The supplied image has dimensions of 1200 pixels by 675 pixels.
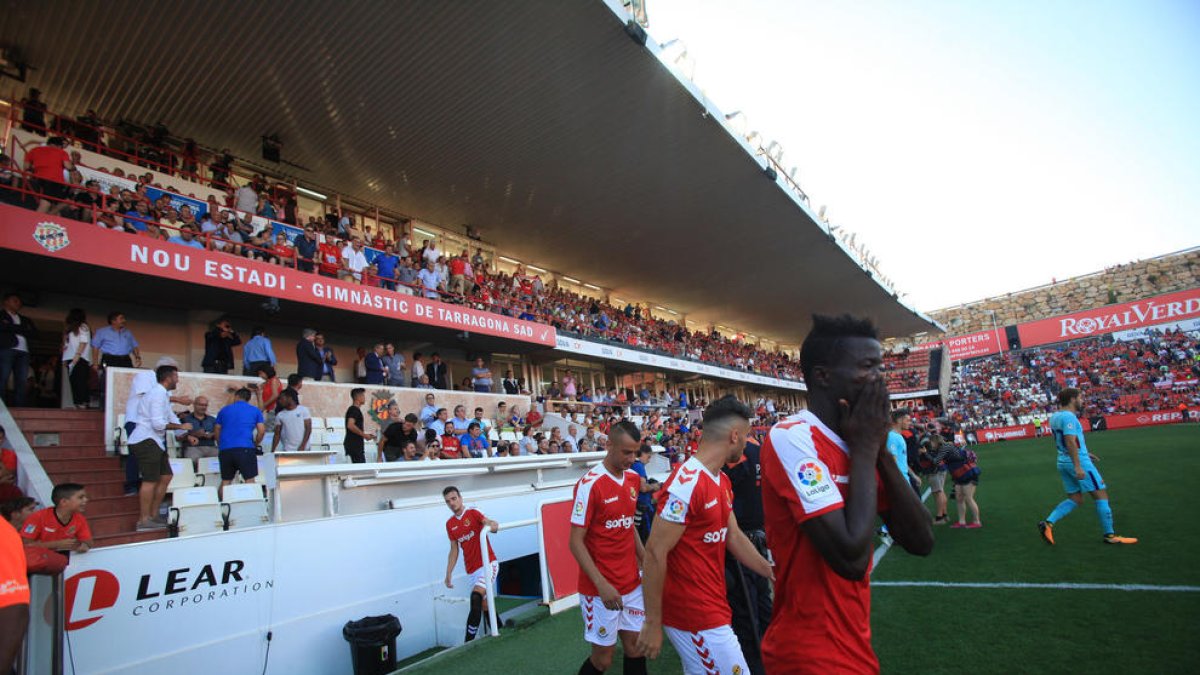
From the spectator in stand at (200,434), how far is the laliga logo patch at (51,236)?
312cm

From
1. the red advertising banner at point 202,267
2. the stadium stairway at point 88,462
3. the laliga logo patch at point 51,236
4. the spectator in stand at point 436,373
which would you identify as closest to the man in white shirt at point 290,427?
the stadium stairway at point 88,462

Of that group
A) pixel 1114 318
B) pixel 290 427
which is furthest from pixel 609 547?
pixel 1114 318

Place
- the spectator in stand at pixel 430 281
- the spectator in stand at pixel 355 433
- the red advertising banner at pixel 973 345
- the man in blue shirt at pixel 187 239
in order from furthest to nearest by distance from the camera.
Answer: the red advertising banner at pixel 973 345
the spectator in stand at pixel 430 281
the man in blue shirt at pixel 187 239
the spectator in stand at pixel 355 433

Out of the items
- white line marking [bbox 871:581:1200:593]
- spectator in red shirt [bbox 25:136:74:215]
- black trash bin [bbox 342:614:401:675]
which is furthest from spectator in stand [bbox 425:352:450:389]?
white line marking [bbox 871:581:1200:593]

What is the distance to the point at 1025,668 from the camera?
3.87 m

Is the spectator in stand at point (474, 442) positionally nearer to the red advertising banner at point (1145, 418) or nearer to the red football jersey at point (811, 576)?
the red football jersey at point (811, 576)

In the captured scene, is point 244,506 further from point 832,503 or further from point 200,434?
point 832,503

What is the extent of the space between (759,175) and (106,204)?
53.4 feet

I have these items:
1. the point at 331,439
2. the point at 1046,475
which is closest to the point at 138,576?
the point at 331,439

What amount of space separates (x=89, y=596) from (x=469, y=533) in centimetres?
337

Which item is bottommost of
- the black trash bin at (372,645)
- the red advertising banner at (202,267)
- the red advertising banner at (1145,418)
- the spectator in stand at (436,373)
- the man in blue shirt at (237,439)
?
the red advertising banner at (1145,418)

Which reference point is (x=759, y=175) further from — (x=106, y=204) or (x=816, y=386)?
(x=816, y=386)

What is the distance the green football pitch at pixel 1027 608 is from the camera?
13.2ft

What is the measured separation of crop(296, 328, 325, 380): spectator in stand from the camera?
11.5 metres
